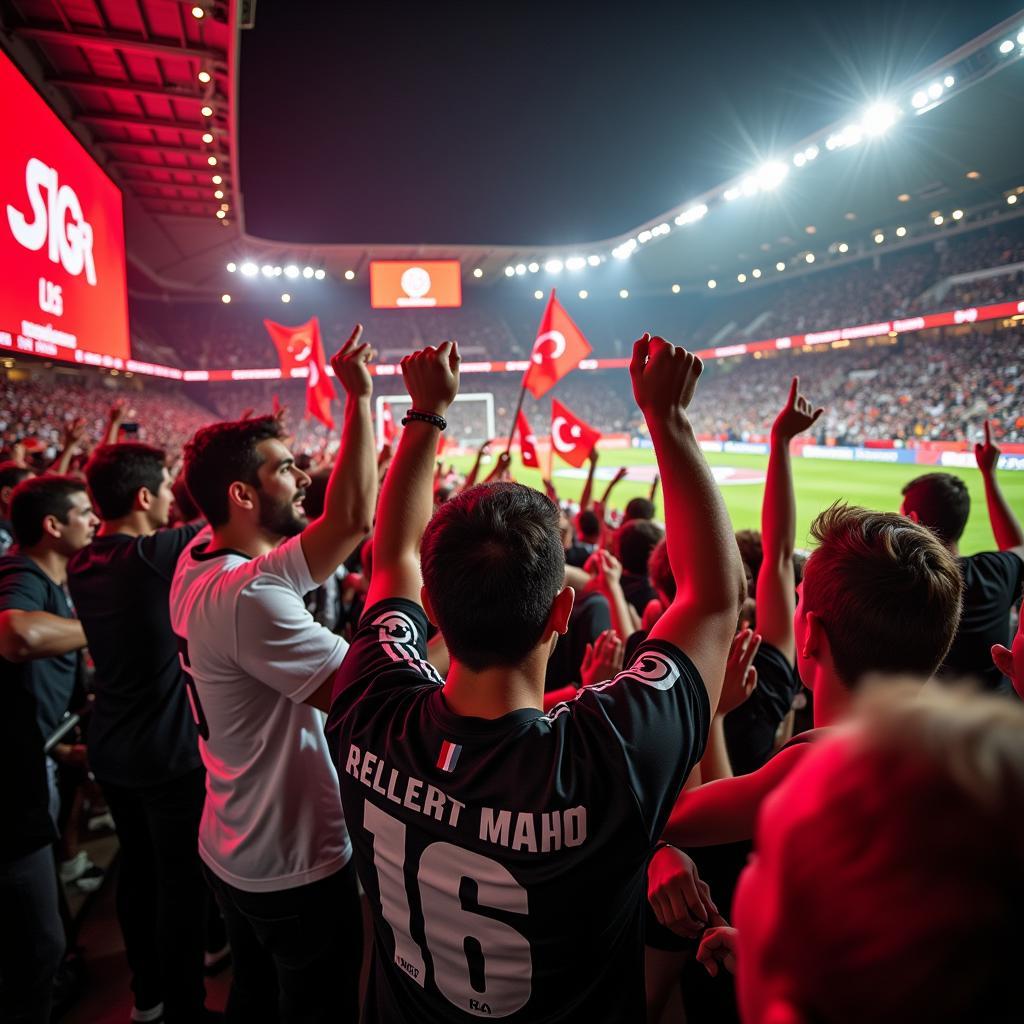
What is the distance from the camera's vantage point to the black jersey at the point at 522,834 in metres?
1.22

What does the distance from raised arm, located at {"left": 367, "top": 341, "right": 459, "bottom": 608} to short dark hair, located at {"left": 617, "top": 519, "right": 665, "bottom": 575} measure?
9.46 feet

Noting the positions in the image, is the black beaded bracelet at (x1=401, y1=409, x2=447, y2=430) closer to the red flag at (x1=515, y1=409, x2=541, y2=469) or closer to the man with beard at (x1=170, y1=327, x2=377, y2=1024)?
the man with beard at (x1=170, y1=327, x2=377, y2=1024)

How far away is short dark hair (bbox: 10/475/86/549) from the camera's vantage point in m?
3.33

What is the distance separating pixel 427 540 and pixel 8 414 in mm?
29765

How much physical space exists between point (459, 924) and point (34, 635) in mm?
2419

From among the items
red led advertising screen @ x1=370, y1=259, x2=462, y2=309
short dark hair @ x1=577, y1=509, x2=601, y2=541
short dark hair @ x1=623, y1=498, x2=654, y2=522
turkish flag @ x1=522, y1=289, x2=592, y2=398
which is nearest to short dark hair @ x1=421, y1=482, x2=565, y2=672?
short dark hair @ x1=577, y1=509, x2=601, y2=541

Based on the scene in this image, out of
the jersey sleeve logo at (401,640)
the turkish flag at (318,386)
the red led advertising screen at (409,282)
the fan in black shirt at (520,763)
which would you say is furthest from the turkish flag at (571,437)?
the red led advertising screen at (409,282)

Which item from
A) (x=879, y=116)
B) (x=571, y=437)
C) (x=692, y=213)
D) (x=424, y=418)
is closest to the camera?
(x=424, y=418)

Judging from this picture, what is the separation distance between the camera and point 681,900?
5.33 feet

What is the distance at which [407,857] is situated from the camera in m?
1.33

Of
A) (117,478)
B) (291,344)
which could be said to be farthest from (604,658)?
(291,344)

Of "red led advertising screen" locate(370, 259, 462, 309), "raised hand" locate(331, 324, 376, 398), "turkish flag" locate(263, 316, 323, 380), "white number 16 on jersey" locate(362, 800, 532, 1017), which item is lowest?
"white number 16 on jersey" locate(362, 800, 532, 1017)

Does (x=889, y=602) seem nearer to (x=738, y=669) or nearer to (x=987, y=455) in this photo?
(x=738, y=669)

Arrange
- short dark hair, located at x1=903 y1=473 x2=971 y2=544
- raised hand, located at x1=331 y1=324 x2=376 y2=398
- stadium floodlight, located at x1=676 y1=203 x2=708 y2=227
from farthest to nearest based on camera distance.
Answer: stadium floodlight, located at x1=676 y1=203 x2=708 y2=227 < short dark hair, located at x1=903 y1=473 x2=971 y2=544 < raised hand, located at x1=331 y1=324 x2=376 y2=398
